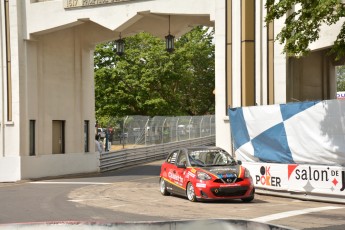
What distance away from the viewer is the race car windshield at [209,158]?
17000 millimetres

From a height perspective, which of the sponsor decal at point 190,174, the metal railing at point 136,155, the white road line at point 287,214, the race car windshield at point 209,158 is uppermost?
the race car windshield at point 209,158

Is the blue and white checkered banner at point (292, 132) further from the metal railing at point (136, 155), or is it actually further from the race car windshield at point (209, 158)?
the metal railing at point (136, 155)

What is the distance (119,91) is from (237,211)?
38444 mm

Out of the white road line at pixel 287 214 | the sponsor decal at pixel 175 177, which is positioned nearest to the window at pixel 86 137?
the sponsor decal at pixel 175 177

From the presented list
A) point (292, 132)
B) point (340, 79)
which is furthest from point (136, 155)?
point (340, 79)

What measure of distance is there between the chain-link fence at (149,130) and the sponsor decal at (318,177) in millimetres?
20576

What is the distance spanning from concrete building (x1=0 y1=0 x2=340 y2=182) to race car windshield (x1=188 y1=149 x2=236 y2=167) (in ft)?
13.6

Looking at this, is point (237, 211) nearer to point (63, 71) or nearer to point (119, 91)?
point (63, 71)

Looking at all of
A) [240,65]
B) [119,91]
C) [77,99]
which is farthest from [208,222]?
[119,91]

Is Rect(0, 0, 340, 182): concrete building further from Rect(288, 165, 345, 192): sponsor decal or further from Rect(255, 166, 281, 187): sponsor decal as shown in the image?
Rect(288, 165, 345, 192): sponsor decal

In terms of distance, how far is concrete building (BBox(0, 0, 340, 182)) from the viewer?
2119 cm

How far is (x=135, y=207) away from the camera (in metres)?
15.4

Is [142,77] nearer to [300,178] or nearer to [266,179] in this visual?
[266,179]

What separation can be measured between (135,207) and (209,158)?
2.82 m
